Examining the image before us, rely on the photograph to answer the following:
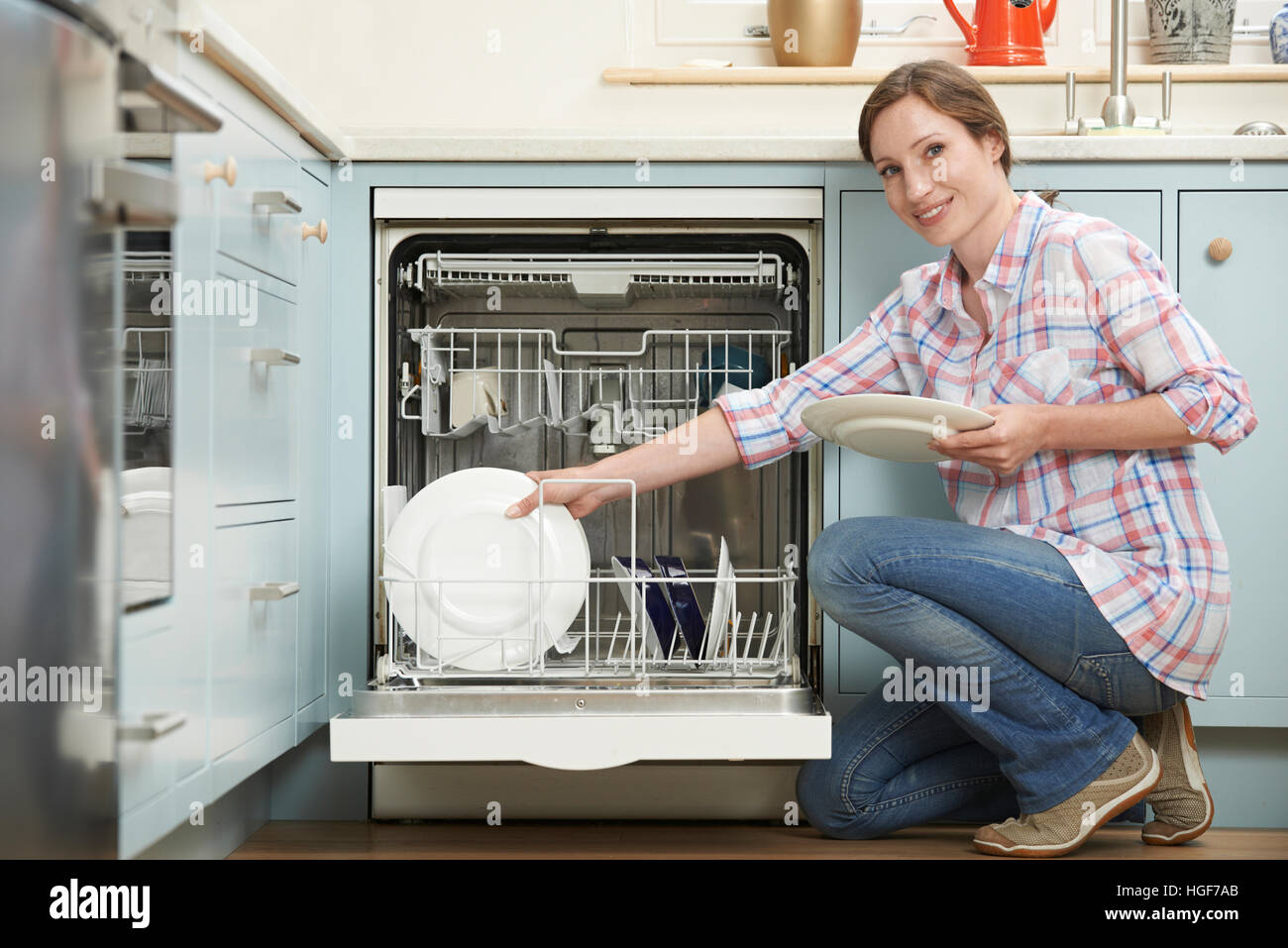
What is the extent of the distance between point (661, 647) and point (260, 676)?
51 centimetres

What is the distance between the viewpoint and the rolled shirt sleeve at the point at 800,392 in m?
1.53

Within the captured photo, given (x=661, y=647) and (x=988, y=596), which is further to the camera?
(x=661, y=647)

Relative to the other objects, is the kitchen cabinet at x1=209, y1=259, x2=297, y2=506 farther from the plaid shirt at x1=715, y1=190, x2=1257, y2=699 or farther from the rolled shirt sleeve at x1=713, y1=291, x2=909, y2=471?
the plaid shirt at x1=715, y1=190, x2=1257, y2=699

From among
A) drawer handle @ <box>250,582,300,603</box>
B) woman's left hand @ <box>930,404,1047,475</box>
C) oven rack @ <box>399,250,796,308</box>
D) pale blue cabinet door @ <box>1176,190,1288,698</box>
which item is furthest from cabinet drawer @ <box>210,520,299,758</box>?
pale blue cabinet door @ <box>1176,190,1288,698</box>

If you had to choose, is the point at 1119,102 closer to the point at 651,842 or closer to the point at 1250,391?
the point at 1250,391

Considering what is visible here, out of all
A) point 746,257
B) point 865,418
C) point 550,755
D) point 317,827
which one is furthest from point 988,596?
point 317,827

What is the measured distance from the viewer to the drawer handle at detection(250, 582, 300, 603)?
4.22 ft

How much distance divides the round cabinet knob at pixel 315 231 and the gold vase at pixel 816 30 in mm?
1083

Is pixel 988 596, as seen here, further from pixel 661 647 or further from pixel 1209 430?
pixel 661 647

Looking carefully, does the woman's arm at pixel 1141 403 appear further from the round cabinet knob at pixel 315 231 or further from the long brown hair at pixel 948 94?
the round cabinet knob at pixel 315 231

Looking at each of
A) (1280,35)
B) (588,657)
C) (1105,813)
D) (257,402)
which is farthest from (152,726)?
(1280,35)

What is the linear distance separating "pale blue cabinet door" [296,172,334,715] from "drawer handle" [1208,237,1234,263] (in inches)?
49.3

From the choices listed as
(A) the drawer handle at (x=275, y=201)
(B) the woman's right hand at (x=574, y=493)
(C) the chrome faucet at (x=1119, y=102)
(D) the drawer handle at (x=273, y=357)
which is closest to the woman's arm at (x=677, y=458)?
(B) the woman's right hand at (x=574, y=493)
